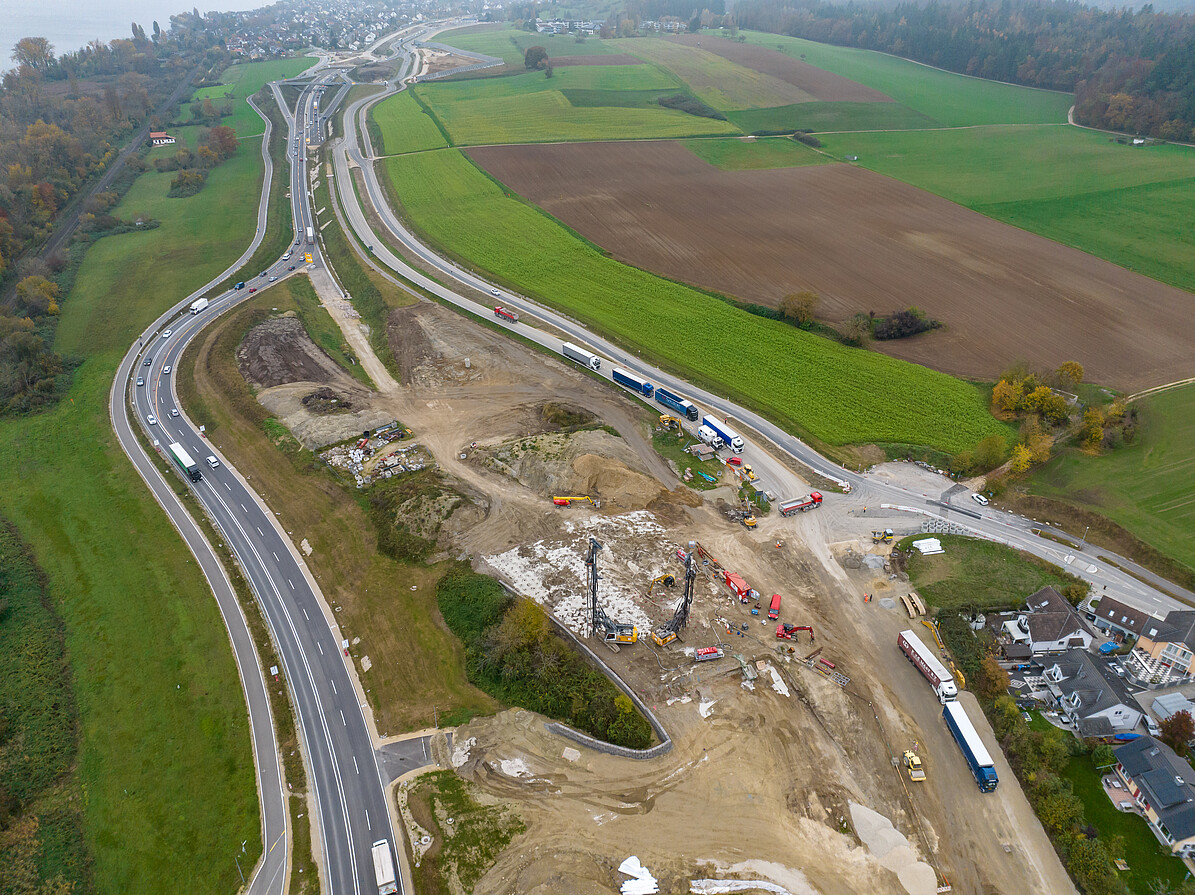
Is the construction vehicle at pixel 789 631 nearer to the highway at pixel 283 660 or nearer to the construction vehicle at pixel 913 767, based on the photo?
the construction vehicle at pixel 913 767

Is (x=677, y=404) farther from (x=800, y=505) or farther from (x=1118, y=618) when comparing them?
(x=1118, y=618)

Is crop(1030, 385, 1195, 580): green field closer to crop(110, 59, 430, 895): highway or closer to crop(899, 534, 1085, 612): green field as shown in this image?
crop(899, 534, 1085, 612): green field

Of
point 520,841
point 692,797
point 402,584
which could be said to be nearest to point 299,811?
point 520,841

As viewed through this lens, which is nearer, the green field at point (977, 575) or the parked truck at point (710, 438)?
the green field at point (977, 575)

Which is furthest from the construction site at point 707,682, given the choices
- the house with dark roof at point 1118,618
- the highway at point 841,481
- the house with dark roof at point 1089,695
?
the house with dark roof at point 1118,618

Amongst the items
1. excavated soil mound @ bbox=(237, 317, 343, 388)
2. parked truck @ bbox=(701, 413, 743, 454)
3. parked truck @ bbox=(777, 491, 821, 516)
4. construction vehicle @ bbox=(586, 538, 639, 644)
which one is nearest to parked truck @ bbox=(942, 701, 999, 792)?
parked truck @ bbox=(777, 491, 821, 516)
